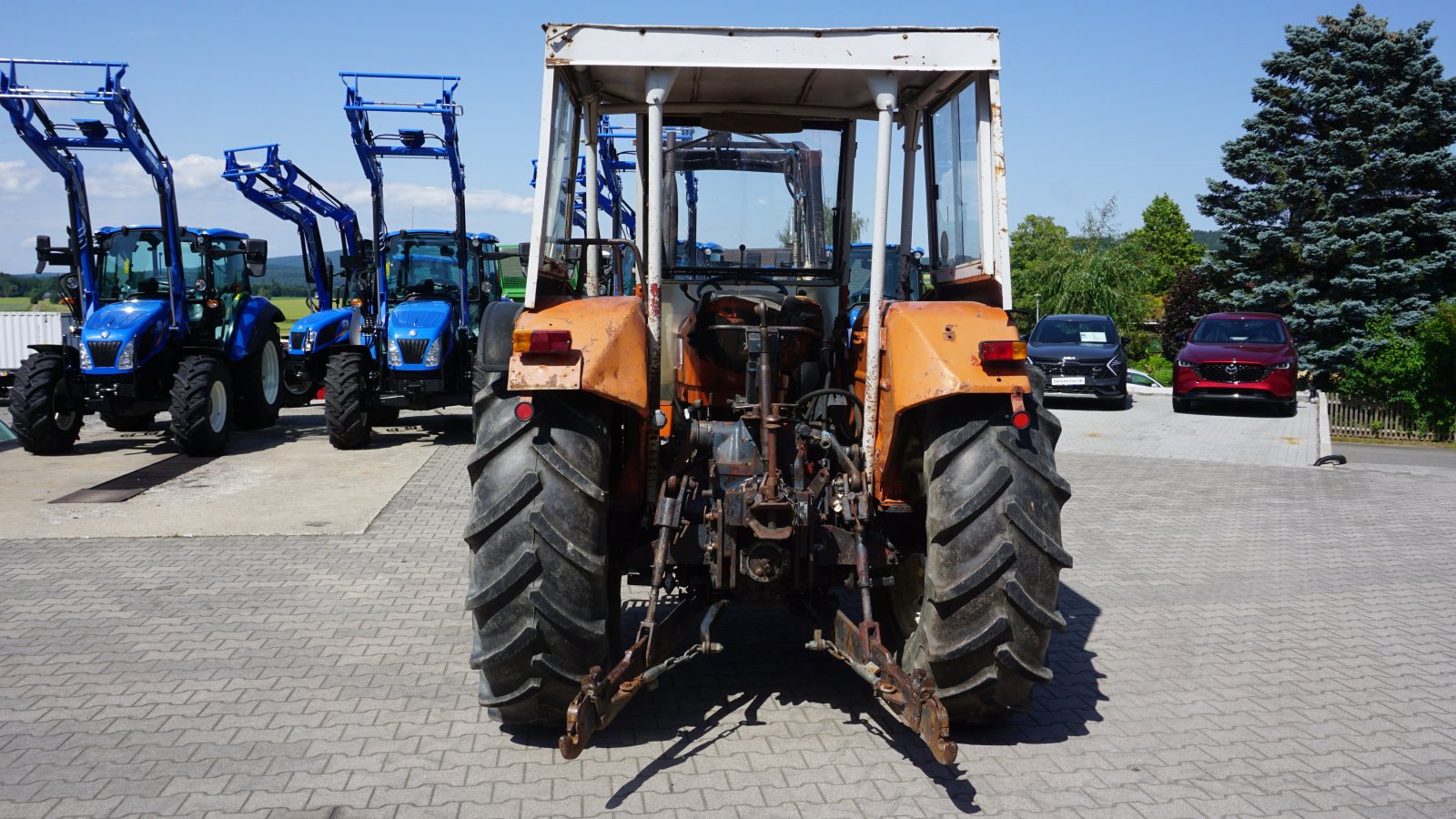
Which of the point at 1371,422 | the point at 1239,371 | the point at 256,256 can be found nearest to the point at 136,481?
the point at 256,256

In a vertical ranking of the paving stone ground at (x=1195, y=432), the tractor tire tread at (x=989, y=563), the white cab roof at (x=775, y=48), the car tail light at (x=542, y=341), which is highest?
the white cab roof at (x=775, y=48)

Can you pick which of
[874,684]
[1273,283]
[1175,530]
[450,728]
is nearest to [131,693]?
[450,728]

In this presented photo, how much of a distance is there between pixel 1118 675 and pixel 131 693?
4505 millimetres

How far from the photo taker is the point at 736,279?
523cm

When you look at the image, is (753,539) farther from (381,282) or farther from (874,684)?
(381,282)

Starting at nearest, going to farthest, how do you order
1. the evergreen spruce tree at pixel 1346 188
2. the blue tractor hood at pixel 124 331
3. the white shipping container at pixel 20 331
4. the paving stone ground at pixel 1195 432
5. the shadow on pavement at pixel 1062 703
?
the shadow on pavement at pixel 1062 703 → the blue tractor hood at pixel 124 331 → the paving stone ground at pixel 1195 432 → the white shipping container at pixel 20 331 → the evergreen spruce tree at pixel 1346 188

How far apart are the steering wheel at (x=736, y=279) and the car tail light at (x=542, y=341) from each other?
49.0 inches

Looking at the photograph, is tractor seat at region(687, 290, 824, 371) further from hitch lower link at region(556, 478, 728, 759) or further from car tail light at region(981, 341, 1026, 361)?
car tail light at region(981, 341, 1026, 361)

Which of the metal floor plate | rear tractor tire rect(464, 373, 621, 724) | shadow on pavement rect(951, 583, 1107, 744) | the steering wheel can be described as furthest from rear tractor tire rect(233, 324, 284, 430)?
shadow on pavement rect(951, 583, 1107, 744)

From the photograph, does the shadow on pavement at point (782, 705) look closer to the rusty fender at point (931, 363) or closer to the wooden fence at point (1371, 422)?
the rusty fender at point (931, 363)

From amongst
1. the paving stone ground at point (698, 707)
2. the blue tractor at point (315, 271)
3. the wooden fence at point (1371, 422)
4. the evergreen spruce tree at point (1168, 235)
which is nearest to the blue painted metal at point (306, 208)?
the blue tractor at point (315, 271)

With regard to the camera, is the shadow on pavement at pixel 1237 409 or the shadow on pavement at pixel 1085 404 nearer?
the shadow on pavement at pixel 1085 404

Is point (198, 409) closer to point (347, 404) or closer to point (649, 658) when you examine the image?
point (347, 404)

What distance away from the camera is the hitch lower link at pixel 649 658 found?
11.4 ft
